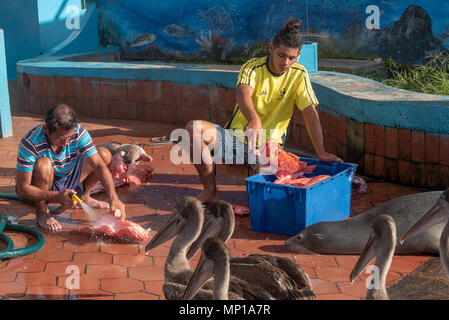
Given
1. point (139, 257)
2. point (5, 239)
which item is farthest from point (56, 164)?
point (139, 257)

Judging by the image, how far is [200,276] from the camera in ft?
12.0

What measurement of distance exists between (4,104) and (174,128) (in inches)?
104

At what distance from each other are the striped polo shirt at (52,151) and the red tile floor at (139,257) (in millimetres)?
583

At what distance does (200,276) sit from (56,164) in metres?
2.92

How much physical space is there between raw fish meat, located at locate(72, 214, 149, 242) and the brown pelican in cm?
231

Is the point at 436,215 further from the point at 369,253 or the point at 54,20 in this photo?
the point at 54,20

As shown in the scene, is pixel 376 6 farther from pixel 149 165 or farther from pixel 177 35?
pixel 149 165

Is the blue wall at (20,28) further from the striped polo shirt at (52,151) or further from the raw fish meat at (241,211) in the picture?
the raw fish meat at (241,211)

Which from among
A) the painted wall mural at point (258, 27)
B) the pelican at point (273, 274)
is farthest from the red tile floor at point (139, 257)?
the painted wall mural at point (258, 27)

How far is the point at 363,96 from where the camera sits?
7.57m

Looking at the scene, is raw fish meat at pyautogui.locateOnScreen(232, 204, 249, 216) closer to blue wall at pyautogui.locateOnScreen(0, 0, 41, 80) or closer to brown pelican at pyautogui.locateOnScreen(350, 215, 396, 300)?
brown pelican at pyautogui.locateOnScreen(350, 215, 396, 300)

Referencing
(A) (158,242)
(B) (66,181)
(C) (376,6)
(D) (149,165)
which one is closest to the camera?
(A) (158,242)
